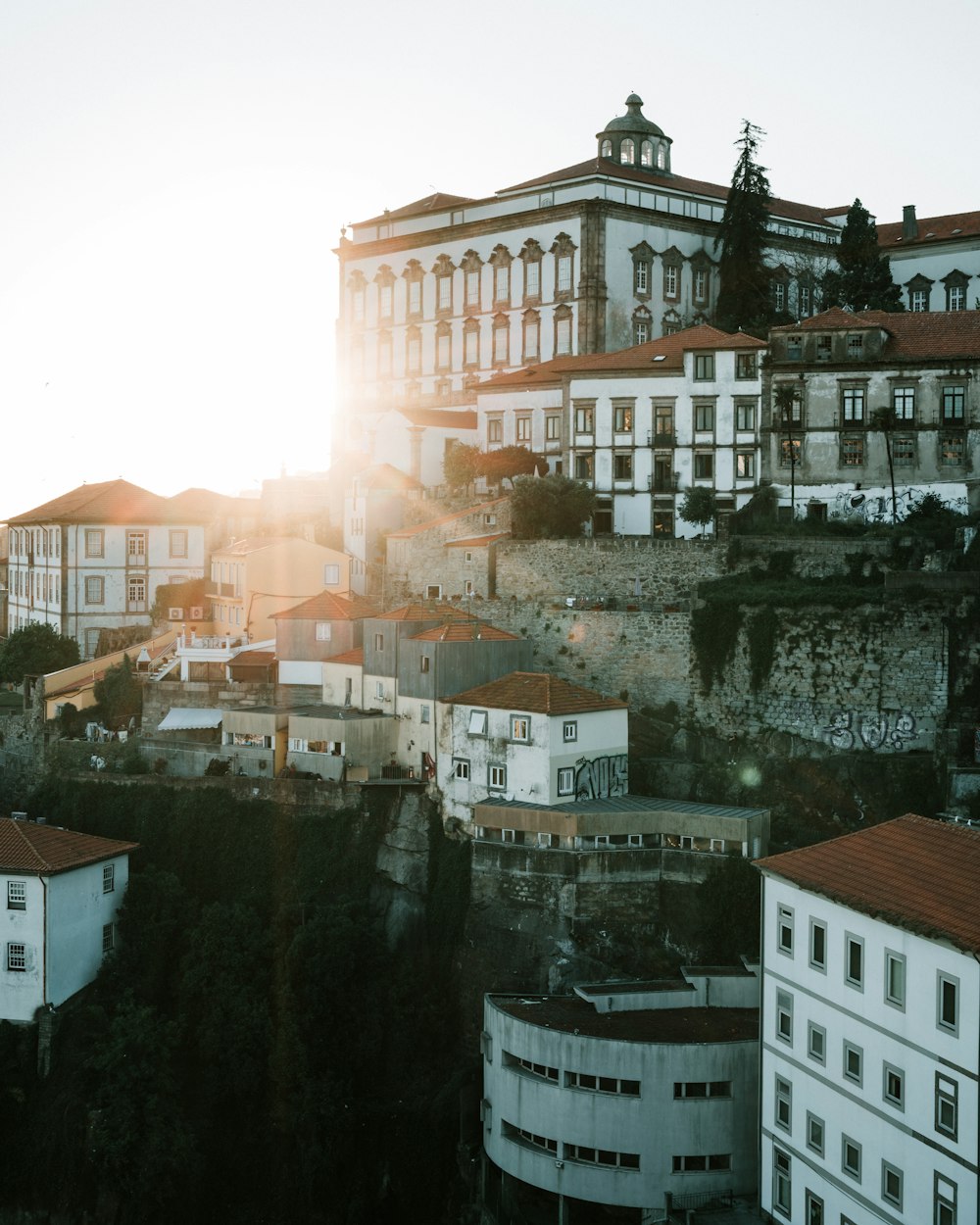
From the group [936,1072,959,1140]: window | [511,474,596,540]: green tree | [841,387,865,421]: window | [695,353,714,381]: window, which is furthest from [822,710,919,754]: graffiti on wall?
[695,353,714,381]: window

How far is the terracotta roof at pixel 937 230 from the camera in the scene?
6425 centimetres

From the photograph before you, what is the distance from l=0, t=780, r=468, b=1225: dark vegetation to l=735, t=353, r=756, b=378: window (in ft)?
64.7

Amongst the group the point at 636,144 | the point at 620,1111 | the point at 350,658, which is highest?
the point at 636,144

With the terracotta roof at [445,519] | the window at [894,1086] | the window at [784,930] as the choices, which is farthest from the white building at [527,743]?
the window at [894,1086]

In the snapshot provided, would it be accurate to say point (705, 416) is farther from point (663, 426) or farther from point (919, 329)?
point (919, 329)

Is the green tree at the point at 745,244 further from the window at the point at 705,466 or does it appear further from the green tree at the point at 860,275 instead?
the window at the point at 705,466

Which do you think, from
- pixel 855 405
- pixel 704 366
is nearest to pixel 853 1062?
pixel 855 405

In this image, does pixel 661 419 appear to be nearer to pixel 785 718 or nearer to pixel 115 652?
pixel 785 718

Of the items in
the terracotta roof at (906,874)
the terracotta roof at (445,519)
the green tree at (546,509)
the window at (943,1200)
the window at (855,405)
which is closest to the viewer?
the window at (943,1200)

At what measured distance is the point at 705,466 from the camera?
49.4 m

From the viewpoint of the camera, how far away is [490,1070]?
3238 cm

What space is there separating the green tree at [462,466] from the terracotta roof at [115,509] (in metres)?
12.4

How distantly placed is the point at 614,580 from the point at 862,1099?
2198 cm

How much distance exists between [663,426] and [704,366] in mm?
2479
